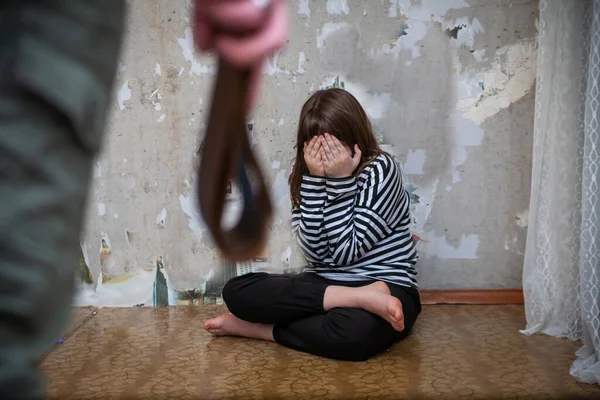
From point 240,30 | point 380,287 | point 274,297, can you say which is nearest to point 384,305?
point 380,287

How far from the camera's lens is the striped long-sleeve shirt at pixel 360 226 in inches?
56.9

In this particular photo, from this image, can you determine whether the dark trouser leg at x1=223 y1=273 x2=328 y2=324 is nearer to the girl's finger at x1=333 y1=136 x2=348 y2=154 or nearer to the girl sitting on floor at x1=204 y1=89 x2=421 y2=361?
the girl sitting on floor at x1=204 y1=89 x2=421 y2=361

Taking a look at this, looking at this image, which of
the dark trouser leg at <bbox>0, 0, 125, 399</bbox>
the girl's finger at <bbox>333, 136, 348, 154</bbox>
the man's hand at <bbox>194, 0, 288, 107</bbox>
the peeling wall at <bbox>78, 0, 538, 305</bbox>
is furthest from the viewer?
the peeling wall at <bbox>78, 0, 538, 305</bbox>

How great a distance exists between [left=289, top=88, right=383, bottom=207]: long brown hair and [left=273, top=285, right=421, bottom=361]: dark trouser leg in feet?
0.92

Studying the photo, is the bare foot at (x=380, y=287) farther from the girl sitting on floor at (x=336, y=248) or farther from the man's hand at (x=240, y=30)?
the man's hand at (x=240, y=30)

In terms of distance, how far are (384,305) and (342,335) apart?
0.32 feet

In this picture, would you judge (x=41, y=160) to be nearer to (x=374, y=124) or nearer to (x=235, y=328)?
(x=235, y=328)

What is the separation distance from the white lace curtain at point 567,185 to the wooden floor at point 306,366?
2.9 inches

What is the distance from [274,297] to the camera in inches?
57.0

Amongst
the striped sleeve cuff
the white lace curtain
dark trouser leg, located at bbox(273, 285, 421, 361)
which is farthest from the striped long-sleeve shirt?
the white lace curtain

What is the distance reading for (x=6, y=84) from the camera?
1.03 ft

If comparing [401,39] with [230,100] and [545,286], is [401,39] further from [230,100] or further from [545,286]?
[230,100]

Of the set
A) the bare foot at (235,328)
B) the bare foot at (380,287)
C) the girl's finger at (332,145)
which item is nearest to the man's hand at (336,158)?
the girl's finger at (332,145)

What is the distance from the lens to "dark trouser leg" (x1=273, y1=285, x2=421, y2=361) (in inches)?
52.6
